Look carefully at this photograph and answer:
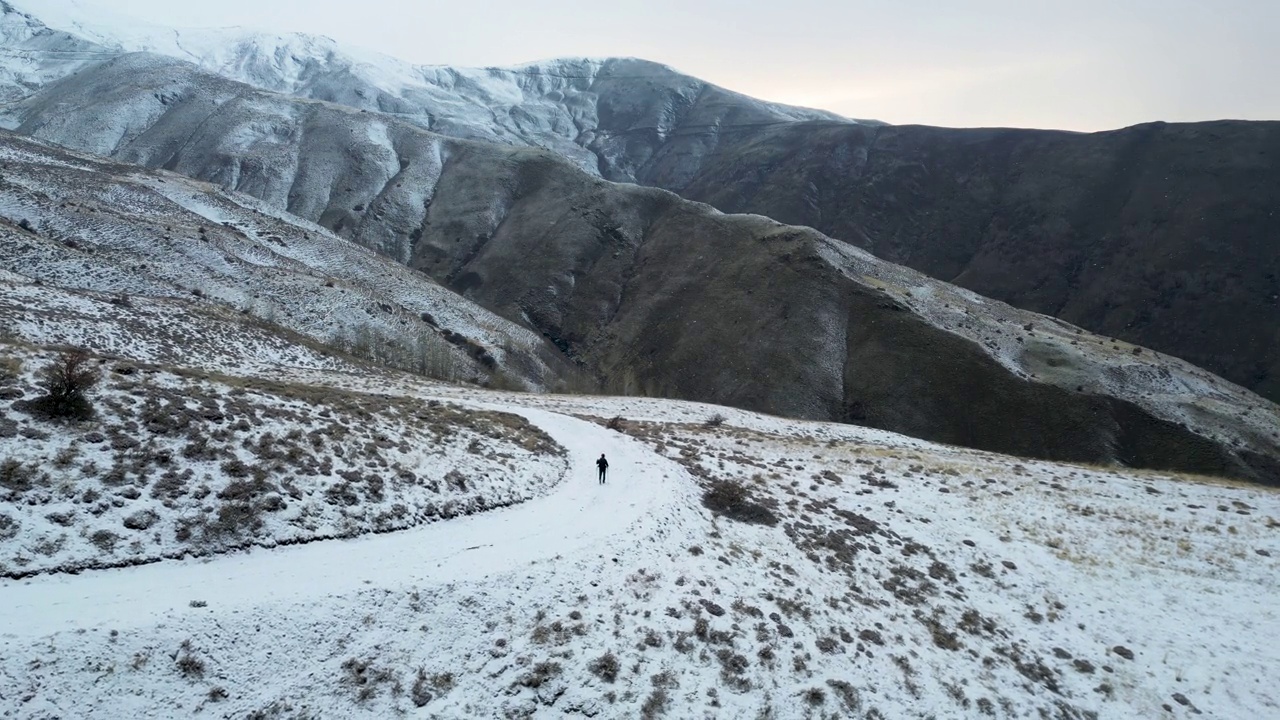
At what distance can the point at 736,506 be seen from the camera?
71.4ft

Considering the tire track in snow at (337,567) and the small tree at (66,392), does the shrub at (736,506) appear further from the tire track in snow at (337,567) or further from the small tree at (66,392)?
the small tree at (66,392)

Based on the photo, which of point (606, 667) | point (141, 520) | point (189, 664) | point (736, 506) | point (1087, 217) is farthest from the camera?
point (1087, 217)

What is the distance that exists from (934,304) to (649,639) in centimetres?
7895

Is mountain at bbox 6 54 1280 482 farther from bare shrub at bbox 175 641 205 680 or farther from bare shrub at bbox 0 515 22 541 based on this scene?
bare shrub at bbox 0 515 22 541

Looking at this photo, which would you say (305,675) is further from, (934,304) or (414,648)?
(934,304)

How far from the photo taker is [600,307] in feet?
320

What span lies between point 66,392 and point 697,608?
55.4 ft

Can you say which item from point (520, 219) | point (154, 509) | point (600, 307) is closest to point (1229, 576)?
point (154, 509)

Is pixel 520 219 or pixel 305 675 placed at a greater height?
pixel 520 219

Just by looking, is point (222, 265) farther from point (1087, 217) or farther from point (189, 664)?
point (1087, 217)

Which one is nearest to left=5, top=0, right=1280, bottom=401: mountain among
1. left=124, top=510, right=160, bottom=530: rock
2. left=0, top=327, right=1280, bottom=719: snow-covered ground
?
left=0, top=327, right=1280, bottom=719: snow-covered ground

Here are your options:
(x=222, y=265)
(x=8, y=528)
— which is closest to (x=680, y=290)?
(x=222, y=265)

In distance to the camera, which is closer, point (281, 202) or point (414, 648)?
point (414, 648)

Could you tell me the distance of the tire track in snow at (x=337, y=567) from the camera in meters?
10.6
